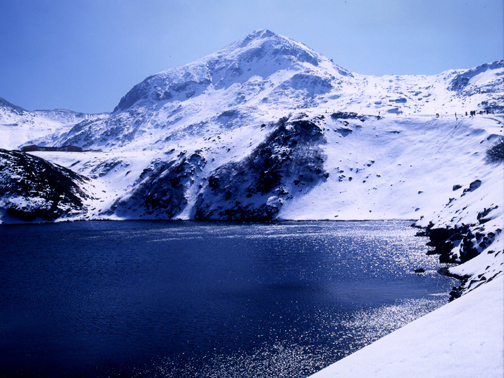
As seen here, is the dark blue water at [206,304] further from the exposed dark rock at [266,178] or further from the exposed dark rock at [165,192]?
the exposed dark rock at [165,192]

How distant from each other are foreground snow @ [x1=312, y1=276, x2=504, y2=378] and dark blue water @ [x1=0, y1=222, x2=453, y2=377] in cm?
746

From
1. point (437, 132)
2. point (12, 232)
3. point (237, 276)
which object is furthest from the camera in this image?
point (437, 132)

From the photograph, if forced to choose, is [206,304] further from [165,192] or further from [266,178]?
[165,192]

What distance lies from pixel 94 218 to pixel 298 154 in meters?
74.9

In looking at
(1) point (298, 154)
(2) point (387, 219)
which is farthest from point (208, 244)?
(1) point (298, 154)

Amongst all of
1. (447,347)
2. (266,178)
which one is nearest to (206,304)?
(447,347)

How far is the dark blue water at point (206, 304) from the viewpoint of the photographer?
23.2 metres

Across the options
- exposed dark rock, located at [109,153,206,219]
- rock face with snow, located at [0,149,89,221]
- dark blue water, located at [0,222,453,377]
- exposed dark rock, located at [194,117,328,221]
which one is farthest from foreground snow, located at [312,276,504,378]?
rock face with snow, located at [0,149,89,221]

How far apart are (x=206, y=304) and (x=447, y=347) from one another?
2455 cm

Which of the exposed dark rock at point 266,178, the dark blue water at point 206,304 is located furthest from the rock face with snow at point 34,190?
the dark blue water at point 206,304

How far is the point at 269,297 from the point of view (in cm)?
3538

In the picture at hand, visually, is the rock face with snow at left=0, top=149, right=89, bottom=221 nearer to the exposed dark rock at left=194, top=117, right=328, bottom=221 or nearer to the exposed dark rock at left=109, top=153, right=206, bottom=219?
the exposed dark rock at left=109, top=153, right=206, bottom=219

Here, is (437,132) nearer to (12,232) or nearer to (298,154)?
(298,154)

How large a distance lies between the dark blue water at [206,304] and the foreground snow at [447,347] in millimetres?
7463
